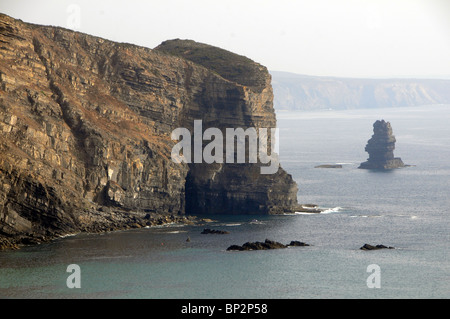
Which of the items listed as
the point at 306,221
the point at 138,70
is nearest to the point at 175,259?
the point at 306,221

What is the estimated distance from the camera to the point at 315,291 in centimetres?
9131

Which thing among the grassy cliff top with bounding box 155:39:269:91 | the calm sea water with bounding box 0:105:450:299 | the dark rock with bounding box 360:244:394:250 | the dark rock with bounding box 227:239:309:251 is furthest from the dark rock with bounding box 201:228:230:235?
the grassy cliff top with bounding box 155:39:269:91

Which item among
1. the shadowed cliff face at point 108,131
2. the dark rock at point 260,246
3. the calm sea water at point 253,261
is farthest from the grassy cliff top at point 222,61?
the dark rock at point 260,246

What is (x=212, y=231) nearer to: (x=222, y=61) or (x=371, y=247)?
(x=371, y=247)

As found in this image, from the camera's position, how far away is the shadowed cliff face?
116 m

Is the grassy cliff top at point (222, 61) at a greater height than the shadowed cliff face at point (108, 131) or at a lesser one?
greater

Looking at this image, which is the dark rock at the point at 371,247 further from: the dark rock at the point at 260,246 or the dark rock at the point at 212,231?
the dark rock at the point at 212,231

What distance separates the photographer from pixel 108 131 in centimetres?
13238

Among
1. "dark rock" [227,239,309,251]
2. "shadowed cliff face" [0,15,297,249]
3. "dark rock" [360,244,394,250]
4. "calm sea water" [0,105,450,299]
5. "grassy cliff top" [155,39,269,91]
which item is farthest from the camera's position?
"grassy cliff top" [155,39,269,91]

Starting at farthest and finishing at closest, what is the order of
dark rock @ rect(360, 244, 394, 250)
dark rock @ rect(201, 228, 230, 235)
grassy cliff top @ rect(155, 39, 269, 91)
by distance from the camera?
grassy cliff top @ rect(155, 39, 269, 91), dark rock @ rect(201, 228, 230, 235), dark rock @ rect(360, 244, 394, 250)

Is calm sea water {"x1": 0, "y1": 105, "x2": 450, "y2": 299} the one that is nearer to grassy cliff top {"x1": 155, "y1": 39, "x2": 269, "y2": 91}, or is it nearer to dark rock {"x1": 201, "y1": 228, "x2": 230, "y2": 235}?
dark rock {"x1": 201, "y1": 228, "x2": 230, "y2": 235}

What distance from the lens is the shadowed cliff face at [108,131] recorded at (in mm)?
116125

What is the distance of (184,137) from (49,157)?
3038 cm

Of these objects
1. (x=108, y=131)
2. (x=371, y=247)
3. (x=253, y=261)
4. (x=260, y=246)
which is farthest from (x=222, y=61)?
(x=253, y=261)
